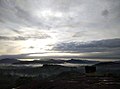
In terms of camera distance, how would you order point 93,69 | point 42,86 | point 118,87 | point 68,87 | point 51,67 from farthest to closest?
1. point 51,67
2. point 93,69
3. point 42,86
4. point 68,87
5. point 118,87

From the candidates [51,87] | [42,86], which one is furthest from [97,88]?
[42,86]

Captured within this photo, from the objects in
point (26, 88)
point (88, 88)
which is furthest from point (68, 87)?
point (26, 88)

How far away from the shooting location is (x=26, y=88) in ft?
85.6

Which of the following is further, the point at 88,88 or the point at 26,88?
the point at 26,88

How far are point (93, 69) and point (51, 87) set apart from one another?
39.3 meters

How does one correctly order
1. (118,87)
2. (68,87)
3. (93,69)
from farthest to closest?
(93,69), (68,87), (118,87)

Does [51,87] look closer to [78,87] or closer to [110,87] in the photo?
[78,87]

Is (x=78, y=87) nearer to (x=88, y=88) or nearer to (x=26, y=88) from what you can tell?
(x=88, y=88)

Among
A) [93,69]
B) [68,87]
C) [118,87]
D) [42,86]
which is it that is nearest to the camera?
[118,87]

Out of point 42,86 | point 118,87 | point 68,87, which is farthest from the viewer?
point 42,86

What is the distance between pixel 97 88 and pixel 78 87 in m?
2.20

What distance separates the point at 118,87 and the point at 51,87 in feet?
25.2

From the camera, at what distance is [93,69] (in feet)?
201

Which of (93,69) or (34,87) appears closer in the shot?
(34,87)
